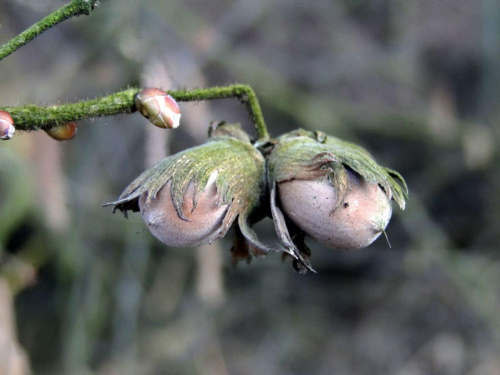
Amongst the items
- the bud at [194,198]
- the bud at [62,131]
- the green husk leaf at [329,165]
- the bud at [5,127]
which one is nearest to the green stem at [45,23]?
the bud at [5,127]

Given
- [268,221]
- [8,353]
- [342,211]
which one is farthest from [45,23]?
[268,221]

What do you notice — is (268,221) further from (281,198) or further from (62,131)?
(62,131)

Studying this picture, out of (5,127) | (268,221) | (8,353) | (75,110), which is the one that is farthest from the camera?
(268,221)

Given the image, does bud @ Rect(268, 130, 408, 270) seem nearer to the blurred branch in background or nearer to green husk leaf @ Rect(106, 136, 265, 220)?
green husk leaf @ Rect(106, 136, 265, 220)

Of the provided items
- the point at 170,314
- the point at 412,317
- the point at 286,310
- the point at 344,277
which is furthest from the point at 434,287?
the point at 170,314

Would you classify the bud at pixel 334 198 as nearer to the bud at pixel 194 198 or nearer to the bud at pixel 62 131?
the bud at pixel 194 198

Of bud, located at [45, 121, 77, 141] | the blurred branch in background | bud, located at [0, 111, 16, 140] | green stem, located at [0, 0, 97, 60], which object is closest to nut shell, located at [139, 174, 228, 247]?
bud, located at [45, 121, 77, 141]

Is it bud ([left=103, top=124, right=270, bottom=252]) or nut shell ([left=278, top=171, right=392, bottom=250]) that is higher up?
bud ([left=103, top=124, right=270, bottom=252])
